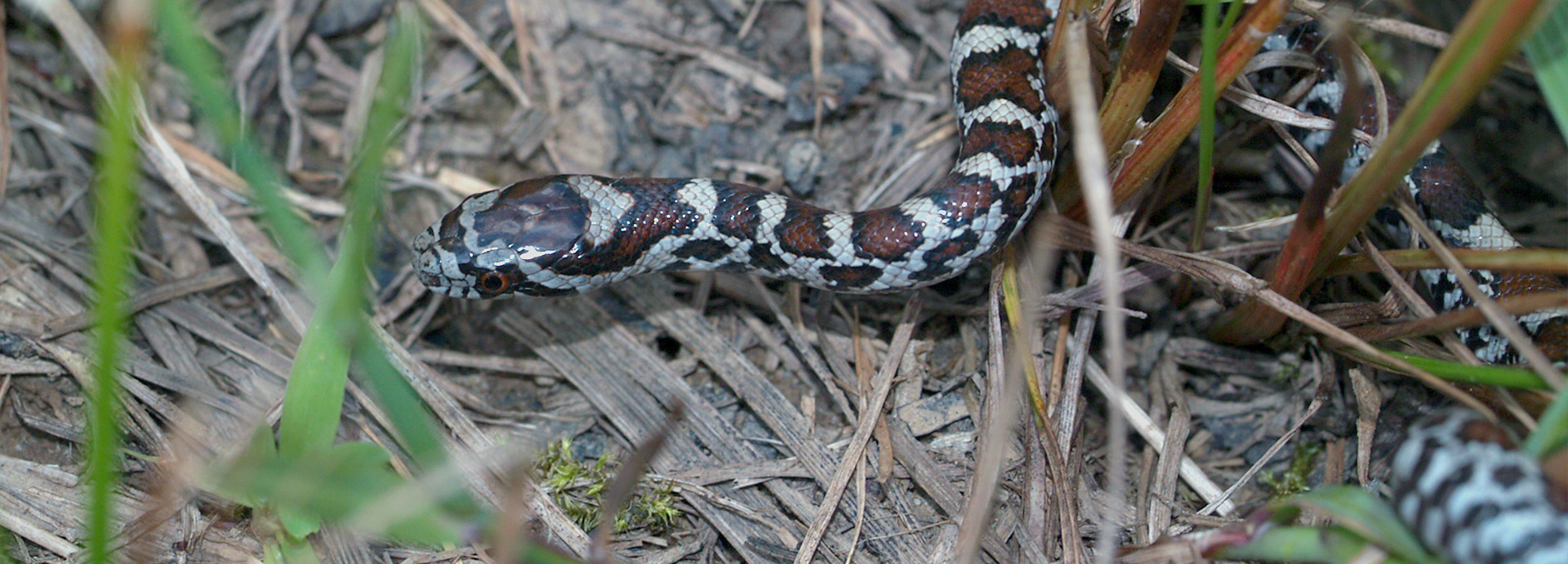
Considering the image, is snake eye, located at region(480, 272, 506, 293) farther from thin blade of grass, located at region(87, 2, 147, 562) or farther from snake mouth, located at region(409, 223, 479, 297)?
thin blade of grass, located at region(87, 2, 147, 562)

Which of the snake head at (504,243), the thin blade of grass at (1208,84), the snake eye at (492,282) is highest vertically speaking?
the thin blade of grass at (1208,84)

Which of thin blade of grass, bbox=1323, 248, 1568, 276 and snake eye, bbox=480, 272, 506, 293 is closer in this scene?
thin blade of grass, bbox=1323, 248, 1568, 276

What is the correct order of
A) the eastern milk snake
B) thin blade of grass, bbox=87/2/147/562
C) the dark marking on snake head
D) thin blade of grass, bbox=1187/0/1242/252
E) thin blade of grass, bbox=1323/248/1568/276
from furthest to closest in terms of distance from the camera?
the dark marking on snake head, the eastern milk snake, thin blade of grass, bbox=1187/0/1242/252, thin blade of grass, bbox=1323/248/1568/276, thin blade of grass, bbox=87/2/147/562

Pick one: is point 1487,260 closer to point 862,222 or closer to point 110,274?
point 862,222

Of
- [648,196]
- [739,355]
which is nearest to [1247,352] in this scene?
[739,355]

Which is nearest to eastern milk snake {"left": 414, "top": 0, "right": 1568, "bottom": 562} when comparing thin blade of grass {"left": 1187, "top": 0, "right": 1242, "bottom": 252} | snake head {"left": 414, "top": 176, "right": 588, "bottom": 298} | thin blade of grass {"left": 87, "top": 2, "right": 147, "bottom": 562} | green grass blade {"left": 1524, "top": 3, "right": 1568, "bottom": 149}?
snake head {"left": 414, "top": 176, "right": 588, "bottom": 298}

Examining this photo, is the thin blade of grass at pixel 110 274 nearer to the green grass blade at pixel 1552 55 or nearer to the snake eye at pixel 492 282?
the snake eye at pixel 492 282

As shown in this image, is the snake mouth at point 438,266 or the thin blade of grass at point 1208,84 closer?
the thin blade of grass at point 1208,84

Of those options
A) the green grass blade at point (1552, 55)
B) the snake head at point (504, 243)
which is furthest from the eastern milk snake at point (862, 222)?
the green grass blade at point (1552, 55)

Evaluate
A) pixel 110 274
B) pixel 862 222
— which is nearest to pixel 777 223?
pixel 862 222
